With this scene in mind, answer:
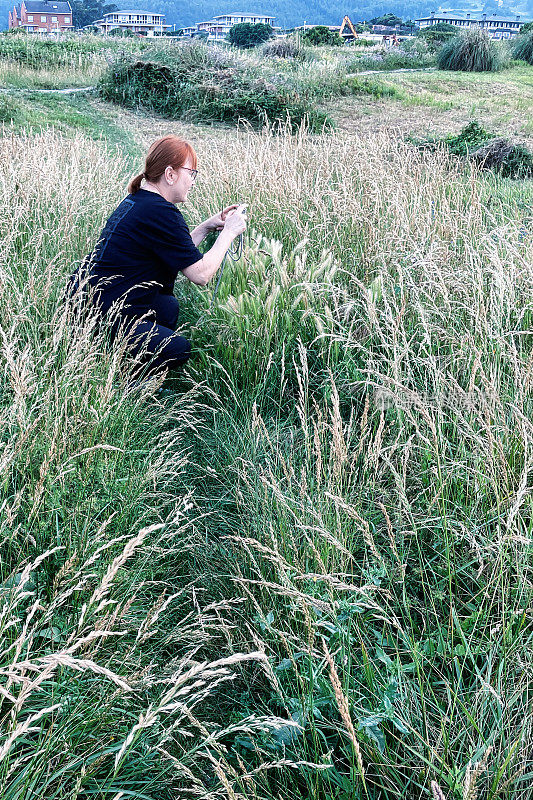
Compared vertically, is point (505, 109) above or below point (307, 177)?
above

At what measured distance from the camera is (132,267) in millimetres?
3416

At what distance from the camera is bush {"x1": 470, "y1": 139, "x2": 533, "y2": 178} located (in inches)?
324

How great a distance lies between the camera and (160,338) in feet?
11.2

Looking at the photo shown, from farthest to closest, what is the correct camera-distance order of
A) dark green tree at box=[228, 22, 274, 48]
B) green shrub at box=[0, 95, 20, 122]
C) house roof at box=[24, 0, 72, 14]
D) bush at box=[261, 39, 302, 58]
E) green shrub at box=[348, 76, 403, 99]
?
1. house roof at box=[24, 0, 72, 14]
2. dark green tree at box=[228, 22, 274, 48]
3. bush at box=[261, 39, 302, 58]
4. green shrub at box=[348, 76, 403, 99]
5. green shrub at box=[0, 95, 20, 122]

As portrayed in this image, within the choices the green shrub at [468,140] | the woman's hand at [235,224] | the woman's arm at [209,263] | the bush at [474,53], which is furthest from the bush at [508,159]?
the bush at [474,53]

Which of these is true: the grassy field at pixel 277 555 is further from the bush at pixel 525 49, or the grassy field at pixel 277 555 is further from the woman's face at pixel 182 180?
the bush at pixel 525 49

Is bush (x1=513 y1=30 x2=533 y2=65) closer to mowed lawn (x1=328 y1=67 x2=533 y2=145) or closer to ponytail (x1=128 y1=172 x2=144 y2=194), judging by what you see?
mowed lawn (x1=328 y1=67 x2=533 y2=145)

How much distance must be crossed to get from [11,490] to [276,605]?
970 mm

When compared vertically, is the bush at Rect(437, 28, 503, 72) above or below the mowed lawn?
above

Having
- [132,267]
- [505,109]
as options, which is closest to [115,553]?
[132,267]

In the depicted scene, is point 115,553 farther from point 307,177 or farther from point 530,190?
point 530,190

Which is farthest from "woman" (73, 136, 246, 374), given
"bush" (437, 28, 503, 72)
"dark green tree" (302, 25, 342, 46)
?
"dark green tree" (302, 25, 342, 46)

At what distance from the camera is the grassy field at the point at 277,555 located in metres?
1.38

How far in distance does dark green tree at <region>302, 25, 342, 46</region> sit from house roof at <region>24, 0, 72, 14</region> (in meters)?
94.6
